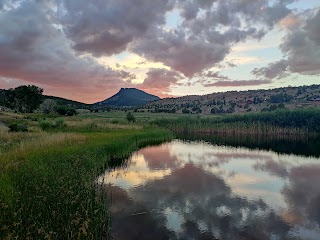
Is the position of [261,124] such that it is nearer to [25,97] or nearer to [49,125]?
[49,125]

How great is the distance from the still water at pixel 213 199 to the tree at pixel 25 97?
76.7 metres

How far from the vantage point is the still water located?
13.0 metres

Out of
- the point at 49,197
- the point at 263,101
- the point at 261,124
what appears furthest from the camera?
the point at 263,101

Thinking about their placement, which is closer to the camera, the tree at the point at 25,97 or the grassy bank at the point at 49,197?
the grassy bank at the point at 49,197

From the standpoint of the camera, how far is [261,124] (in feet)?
227

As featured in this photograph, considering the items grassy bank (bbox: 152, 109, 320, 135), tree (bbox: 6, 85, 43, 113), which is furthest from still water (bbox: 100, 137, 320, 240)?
tree (bbox: 6, 85, 43, 113)

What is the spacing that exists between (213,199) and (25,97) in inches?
3622

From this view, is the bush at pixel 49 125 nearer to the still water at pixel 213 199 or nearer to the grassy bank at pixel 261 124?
the still water at pixel 213 199

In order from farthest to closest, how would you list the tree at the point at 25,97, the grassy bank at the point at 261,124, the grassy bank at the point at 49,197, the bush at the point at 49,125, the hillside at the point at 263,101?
the hillside at the point at 263,101
the tree at the point at 25,97
the grassy bank at the point at 261,124
the bush at the point at 49,125
the grassy bank at the point at 49,197

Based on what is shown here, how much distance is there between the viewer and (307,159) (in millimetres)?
35062

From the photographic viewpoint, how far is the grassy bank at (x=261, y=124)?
67938 millimetres

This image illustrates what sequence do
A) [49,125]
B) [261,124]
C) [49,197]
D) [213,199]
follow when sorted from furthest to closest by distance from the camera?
[261,124]
[49,125]
[213,199]
[49,197]

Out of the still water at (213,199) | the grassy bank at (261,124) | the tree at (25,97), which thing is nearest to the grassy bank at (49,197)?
the still water at (213,199)

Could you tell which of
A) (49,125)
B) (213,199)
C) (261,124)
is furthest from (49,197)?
(261,124)
